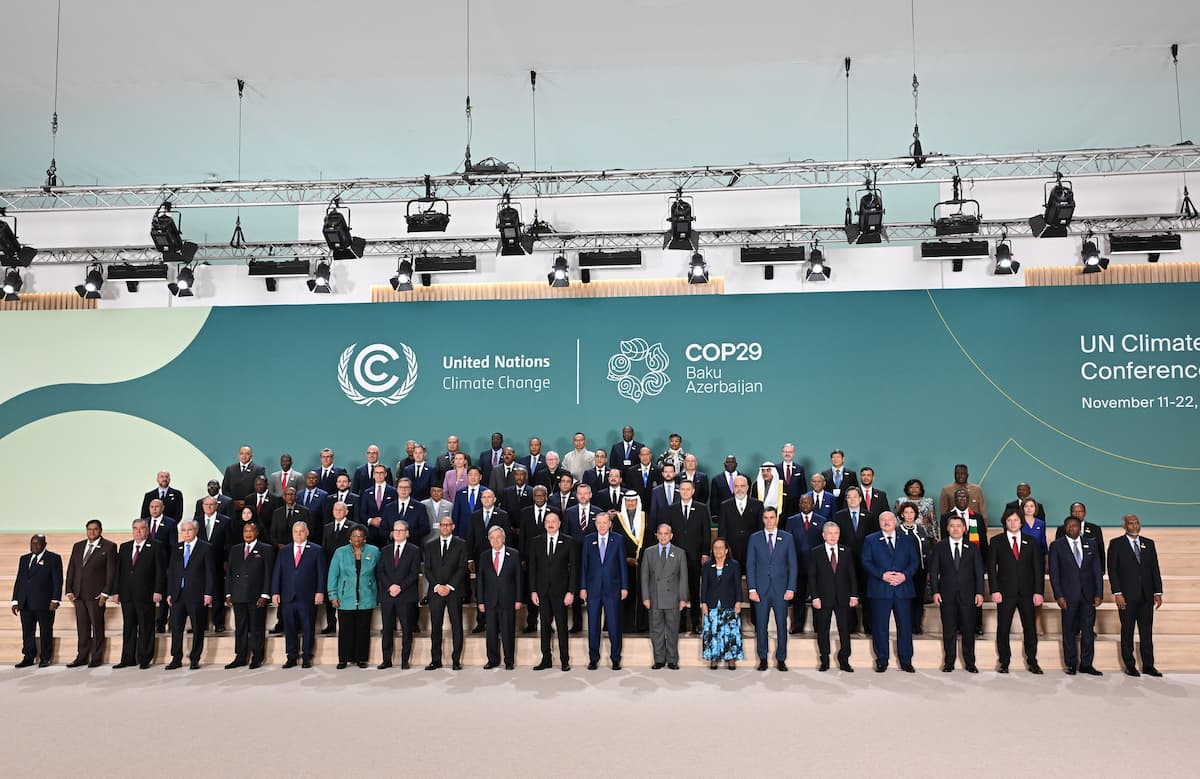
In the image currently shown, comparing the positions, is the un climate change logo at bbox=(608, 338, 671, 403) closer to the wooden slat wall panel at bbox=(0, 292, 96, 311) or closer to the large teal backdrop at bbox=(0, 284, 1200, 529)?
the large teal backdrop at bbox=(0, 284, 1200, 529)

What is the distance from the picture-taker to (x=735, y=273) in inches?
448

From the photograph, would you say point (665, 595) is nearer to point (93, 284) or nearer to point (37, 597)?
point (37, 597)

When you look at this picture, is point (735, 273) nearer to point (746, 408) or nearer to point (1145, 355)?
point (746, 408)

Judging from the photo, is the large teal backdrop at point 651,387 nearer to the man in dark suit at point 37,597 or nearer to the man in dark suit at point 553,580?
the man in dark suit at point 37,597

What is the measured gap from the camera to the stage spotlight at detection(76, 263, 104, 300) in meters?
10.9

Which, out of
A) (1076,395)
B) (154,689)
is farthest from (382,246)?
(1076,395)

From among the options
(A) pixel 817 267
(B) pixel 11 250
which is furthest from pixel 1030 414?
(B) pixel 11 250

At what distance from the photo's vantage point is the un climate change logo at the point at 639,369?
11312mm

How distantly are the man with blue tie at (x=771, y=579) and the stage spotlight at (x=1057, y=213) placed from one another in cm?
420

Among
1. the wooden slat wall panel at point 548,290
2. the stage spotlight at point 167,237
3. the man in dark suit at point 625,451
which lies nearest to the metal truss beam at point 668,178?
the stage spotlight at point 167,237

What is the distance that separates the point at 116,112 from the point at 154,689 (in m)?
5.57

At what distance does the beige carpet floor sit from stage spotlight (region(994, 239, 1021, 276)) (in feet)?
16.4

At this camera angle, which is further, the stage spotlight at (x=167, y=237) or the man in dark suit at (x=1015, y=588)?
the stage spotlight at (x=167, y=237)

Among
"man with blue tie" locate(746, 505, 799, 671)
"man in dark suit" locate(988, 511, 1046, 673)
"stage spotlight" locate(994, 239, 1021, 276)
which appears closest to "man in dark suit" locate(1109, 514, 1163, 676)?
"man in dark suit" locate(988, 511, 1046, 673)
